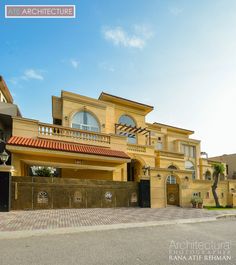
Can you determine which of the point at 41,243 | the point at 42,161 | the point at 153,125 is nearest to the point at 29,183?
the point at 42,161

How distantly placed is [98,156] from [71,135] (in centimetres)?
298

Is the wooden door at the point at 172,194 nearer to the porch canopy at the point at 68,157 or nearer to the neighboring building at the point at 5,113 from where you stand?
the porch canopy at the point at 68,157

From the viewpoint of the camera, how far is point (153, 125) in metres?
31.8

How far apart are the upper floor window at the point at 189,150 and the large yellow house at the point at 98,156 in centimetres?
701

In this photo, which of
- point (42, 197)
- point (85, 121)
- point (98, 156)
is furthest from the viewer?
point (85, 121)

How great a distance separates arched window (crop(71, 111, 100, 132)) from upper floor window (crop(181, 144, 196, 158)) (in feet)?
59.0

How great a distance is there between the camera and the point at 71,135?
17031 mm

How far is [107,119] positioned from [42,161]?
9.18 metres

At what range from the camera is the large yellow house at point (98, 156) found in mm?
13945

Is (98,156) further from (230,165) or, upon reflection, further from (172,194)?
(230,165)

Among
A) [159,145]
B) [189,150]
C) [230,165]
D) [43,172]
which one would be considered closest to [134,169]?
[43,172]

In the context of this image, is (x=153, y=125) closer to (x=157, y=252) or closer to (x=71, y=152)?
(x=71, y=152)

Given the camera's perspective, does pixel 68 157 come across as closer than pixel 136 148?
Yes

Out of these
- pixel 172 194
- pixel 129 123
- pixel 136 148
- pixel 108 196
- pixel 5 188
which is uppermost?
pixel 129 123
